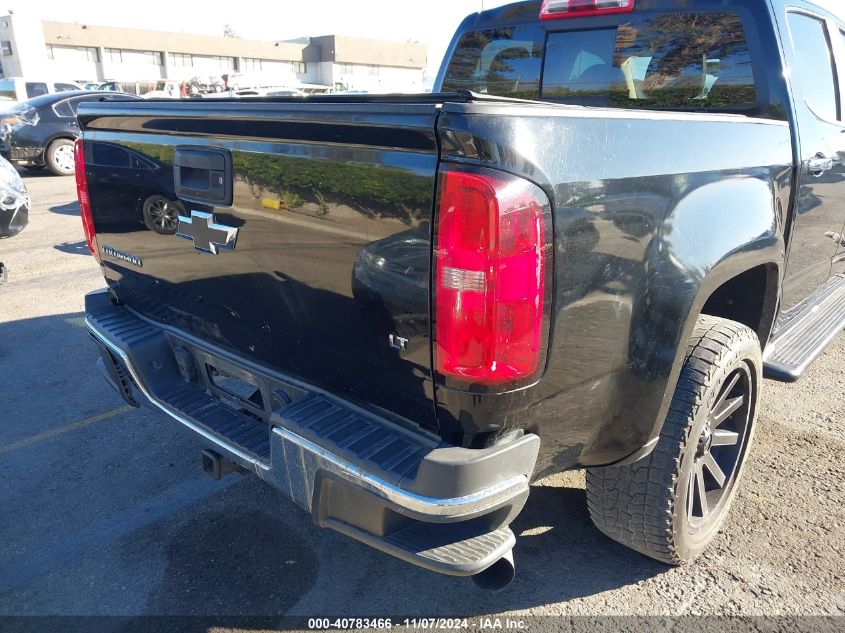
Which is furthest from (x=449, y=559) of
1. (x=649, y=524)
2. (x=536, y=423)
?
(x=649, y=524)

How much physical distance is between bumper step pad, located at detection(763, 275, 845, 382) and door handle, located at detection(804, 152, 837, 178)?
83 centimetres

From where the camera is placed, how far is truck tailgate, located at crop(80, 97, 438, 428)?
173cm

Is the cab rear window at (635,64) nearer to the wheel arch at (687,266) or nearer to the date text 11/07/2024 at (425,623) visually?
the wheel arch at (687,266)

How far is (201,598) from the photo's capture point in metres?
2.50

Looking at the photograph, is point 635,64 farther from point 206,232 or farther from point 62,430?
point 62,430

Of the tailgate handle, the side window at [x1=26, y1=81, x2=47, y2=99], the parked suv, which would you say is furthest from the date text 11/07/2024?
the side window at [x1=26, y1=81, x2=47, y2=99]

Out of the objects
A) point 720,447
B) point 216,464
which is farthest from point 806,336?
point 216,464

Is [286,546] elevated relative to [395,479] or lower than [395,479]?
lower

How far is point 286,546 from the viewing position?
109 inches

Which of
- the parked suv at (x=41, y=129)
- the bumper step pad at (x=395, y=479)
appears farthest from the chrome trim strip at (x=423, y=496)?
the parked suv at (x=41, y=129)

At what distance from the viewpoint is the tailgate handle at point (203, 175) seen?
2.15 meters

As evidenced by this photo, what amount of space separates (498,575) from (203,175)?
1620 mm

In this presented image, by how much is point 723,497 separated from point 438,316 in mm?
1892

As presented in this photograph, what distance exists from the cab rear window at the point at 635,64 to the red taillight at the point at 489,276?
2.06 m
